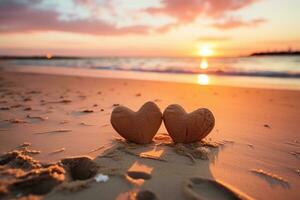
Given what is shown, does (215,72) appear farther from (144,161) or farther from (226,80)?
(144,161)

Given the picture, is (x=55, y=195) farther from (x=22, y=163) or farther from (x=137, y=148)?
(x=137, y=148)

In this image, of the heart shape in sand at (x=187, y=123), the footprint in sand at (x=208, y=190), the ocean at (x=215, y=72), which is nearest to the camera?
the footprint in sand at (x=208, y=190)

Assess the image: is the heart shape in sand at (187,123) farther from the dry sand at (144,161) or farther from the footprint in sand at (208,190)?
the footprint in sand at (208,190)

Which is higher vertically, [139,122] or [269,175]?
[139,122]

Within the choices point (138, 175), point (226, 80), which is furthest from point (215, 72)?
point (138, 175)

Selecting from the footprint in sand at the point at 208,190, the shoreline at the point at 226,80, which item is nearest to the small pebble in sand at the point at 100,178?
the footprint in sand at the point at 208,190

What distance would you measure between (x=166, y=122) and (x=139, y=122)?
0.27m

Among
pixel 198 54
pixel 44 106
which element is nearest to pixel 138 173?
pixel 44 106

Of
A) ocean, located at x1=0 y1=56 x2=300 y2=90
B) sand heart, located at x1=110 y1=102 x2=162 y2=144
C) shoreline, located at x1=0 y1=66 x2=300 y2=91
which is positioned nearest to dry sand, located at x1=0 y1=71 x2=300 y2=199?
sand heart, located at x1=110 y1=102 x2=162 y2=144

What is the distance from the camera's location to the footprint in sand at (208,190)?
169 cm

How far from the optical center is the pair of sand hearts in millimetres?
2457

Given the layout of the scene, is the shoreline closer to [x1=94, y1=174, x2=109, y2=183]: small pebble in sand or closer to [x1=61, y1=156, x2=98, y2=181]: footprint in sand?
[x1=61, y1=156, x2=98, y2=181]: footprint in sand

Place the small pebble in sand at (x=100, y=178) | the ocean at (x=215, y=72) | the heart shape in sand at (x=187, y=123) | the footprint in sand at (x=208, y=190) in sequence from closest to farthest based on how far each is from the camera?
the footprint in sand at (x=208, y=190)
the small pebble in sand at (x=100, y=178)
the heart shape in sand at (x=187, y=123)
the ocean at (x=215, y=72)

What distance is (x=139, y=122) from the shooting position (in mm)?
2475
